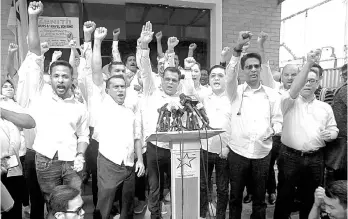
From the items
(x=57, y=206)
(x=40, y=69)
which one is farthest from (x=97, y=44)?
(x=57, y=206)

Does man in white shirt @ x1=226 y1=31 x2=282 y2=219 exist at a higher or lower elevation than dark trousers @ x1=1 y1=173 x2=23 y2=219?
higher

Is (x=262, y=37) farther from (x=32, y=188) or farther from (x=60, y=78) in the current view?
(x=32, y=188)

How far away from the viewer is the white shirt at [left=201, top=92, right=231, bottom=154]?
350 centimetres

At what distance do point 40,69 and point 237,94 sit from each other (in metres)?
1.87

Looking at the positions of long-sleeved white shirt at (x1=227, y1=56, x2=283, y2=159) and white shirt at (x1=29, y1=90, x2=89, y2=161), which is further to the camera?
long-sleeved white shirt at (x1=227, y1=56, x2=283, y2=159)

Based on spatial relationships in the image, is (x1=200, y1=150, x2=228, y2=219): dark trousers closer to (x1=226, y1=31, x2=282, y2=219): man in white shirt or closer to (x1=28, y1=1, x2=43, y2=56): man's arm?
(x1=226, y1=31, x2=282, y2=219): man in white shirt

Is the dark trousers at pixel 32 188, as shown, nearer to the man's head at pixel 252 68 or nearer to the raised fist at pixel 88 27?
the raised fist at pixel 88 27

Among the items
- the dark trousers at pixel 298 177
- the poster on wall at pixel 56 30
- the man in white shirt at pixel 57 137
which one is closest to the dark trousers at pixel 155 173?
the man in white shirt at pixel 57 137

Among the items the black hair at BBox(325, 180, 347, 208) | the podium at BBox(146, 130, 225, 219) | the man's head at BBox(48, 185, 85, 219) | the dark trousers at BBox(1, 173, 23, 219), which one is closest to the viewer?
the black hair at BBox(325, 180, 347, 208)

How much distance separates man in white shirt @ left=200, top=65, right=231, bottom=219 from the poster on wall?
3.74m

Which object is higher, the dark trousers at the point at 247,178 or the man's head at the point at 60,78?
the man's head at the point at 60,78

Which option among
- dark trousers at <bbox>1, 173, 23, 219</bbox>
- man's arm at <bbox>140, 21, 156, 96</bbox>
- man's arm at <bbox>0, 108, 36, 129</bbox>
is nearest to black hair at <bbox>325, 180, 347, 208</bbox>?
man's arm at <bbox>140, 21, 156, 96</bbox>

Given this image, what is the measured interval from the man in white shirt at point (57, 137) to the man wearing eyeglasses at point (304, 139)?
1959 mm

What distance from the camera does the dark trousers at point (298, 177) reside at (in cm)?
320
